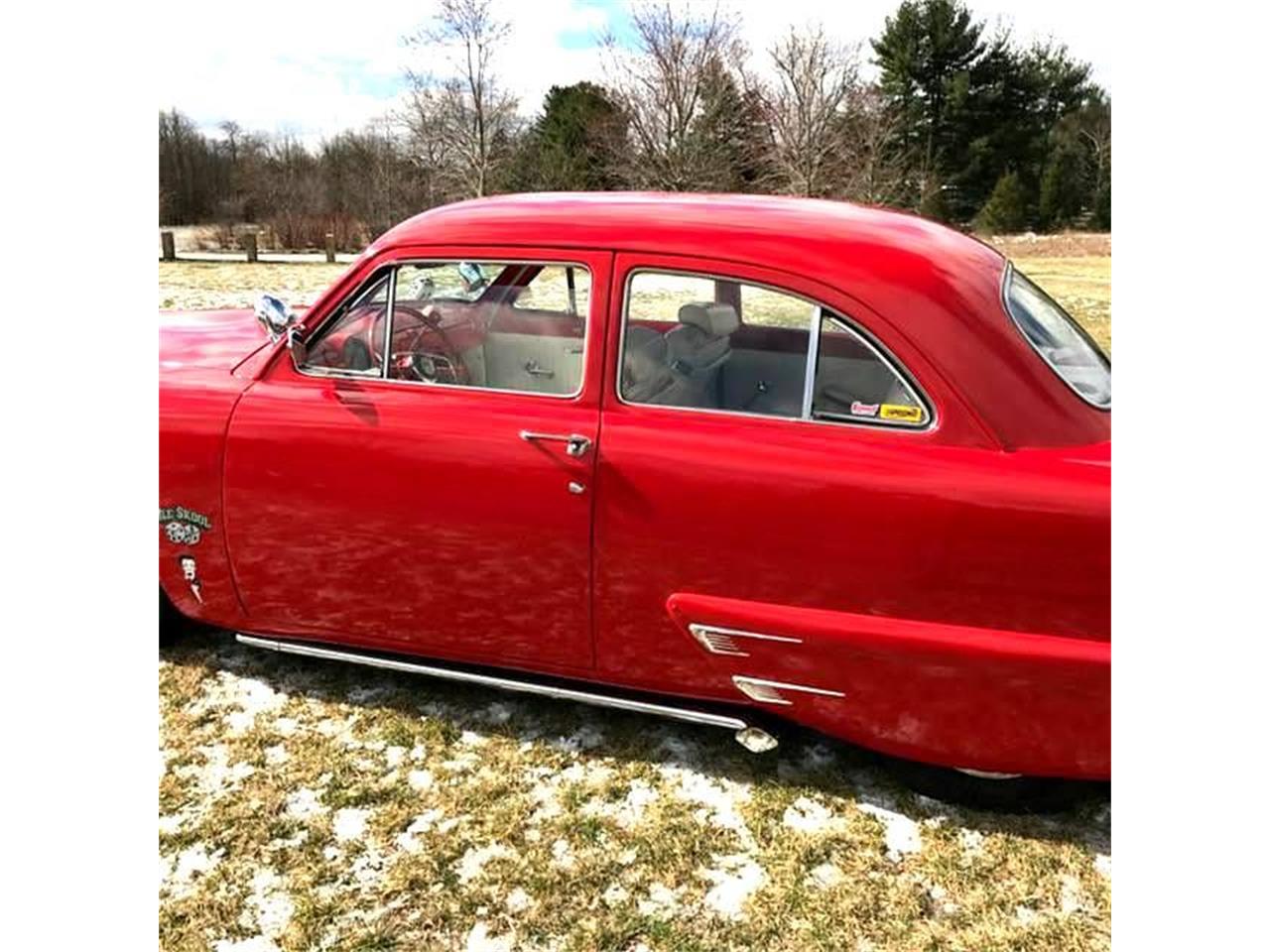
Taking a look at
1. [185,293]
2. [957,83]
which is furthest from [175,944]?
[957,83]

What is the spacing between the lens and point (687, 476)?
2.55 metres

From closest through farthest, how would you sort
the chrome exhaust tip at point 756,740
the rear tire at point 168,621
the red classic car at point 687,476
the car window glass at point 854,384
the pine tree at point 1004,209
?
the red classic car at point 687,476, the car window glass at point 854,384, the chrome exhaust tip at point 756,740, the rear tire at point 168,621, the pine tree at point 1004,209

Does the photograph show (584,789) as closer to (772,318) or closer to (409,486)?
(409,486)

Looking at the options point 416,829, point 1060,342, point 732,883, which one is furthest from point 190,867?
point 1060,342

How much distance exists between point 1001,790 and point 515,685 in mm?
1531

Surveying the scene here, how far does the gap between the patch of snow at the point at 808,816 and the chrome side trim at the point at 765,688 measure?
0.34 metres

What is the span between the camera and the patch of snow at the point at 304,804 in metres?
2.67

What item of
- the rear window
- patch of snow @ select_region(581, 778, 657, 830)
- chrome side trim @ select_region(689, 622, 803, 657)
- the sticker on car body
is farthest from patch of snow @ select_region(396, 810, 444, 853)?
the rear window

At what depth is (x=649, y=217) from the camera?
2779mm

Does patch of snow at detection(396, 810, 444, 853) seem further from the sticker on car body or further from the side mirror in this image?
the side mirror

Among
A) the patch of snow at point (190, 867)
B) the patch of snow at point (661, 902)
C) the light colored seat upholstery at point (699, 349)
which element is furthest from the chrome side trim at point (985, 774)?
the patch of snow at point (190, 867)

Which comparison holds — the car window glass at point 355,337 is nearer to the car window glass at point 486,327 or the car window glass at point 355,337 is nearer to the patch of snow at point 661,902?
the car window glass at point 486,327

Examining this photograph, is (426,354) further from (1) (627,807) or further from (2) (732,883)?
(2) (732,883)

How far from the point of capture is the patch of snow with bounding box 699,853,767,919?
234 cm
